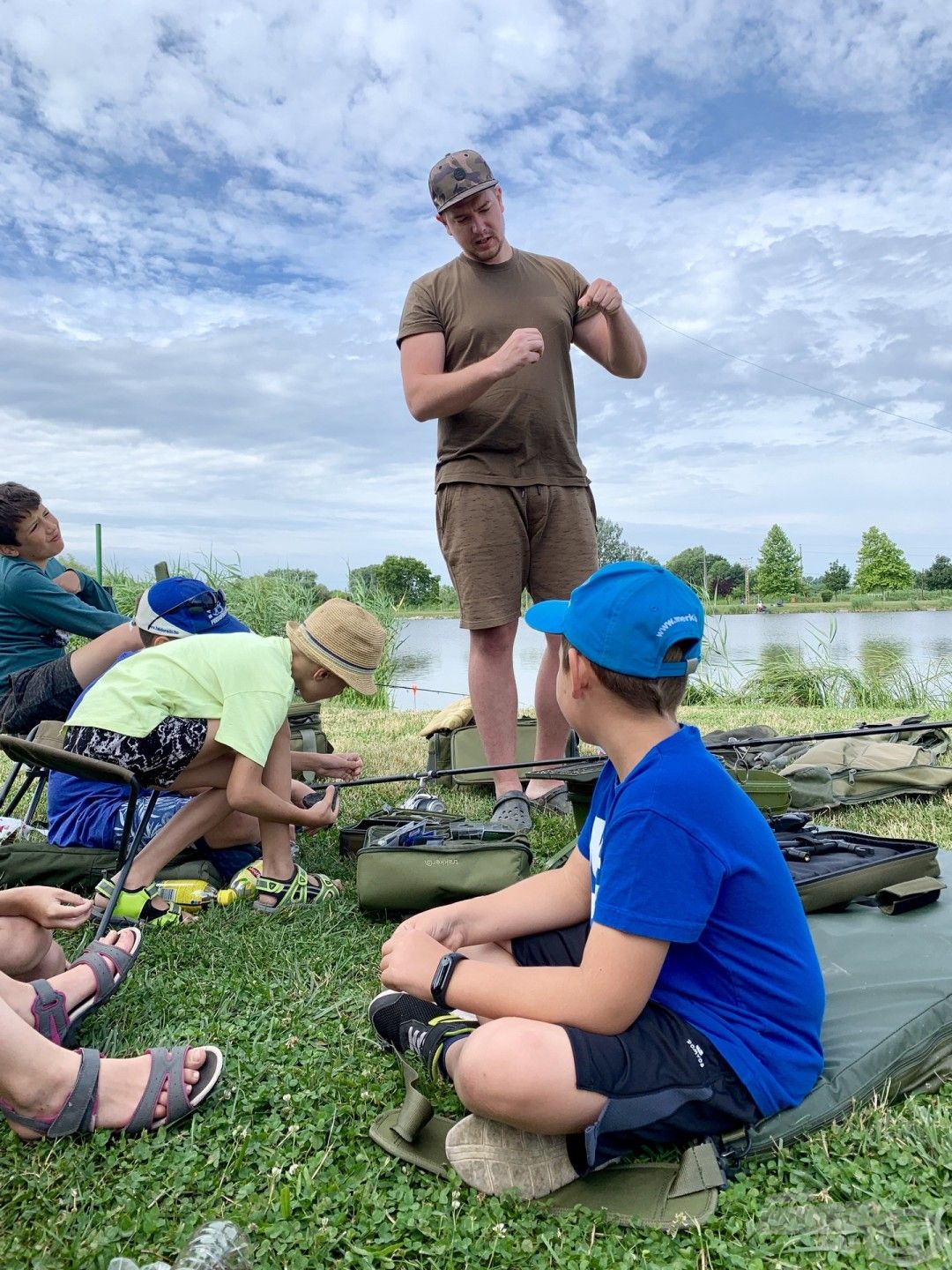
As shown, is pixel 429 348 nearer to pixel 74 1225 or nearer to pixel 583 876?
pixel 583 876

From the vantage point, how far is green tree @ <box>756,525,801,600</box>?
18891mm

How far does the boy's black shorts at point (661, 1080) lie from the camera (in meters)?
1.52

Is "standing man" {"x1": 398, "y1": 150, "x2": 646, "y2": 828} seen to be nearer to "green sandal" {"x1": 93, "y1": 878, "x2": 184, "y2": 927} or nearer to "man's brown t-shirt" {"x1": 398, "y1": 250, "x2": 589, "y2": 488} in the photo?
"man's brown t-shirt" {"x1": 398, "y1": 250, "x2": 589, "y2": 488}

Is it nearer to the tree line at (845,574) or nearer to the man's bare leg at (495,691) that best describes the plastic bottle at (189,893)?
the man's bare leg at (495,691)

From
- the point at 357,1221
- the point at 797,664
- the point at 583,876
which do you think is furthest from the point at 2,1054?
the point at 797,664

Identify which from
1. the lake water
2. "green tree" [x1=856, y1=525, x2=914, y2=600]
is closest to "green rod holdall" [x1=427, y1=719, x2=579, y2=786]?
the lake water

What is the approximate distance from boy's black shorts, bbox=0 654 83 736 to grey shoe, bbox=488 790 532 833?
1547 millimetres

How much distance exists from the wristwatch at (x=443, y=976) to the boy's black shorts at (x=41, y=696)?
2.15m

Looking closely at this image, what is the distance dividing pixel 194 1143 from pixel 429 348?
2886mm

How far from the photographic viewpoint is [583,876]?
1965 millimetres

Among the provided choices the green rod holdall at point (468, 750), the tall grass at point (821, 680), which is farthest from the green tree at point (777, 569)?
the green rod holdall at point (468, 750)

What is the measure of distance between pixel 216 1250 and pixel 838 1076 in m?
1.06

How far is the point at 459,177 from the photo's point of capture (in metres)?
3.48

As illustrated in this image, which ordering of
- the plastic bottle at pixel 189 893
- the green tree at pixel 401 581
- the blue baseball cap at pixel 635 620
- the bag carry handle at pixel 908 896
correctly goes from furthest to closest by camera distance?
the green tree at pixel 401 581 → the plastic bottle at pixel 189 893 → the bag carry handle at pixel 908 896 → the blue baseball cap at pixel 635 620
